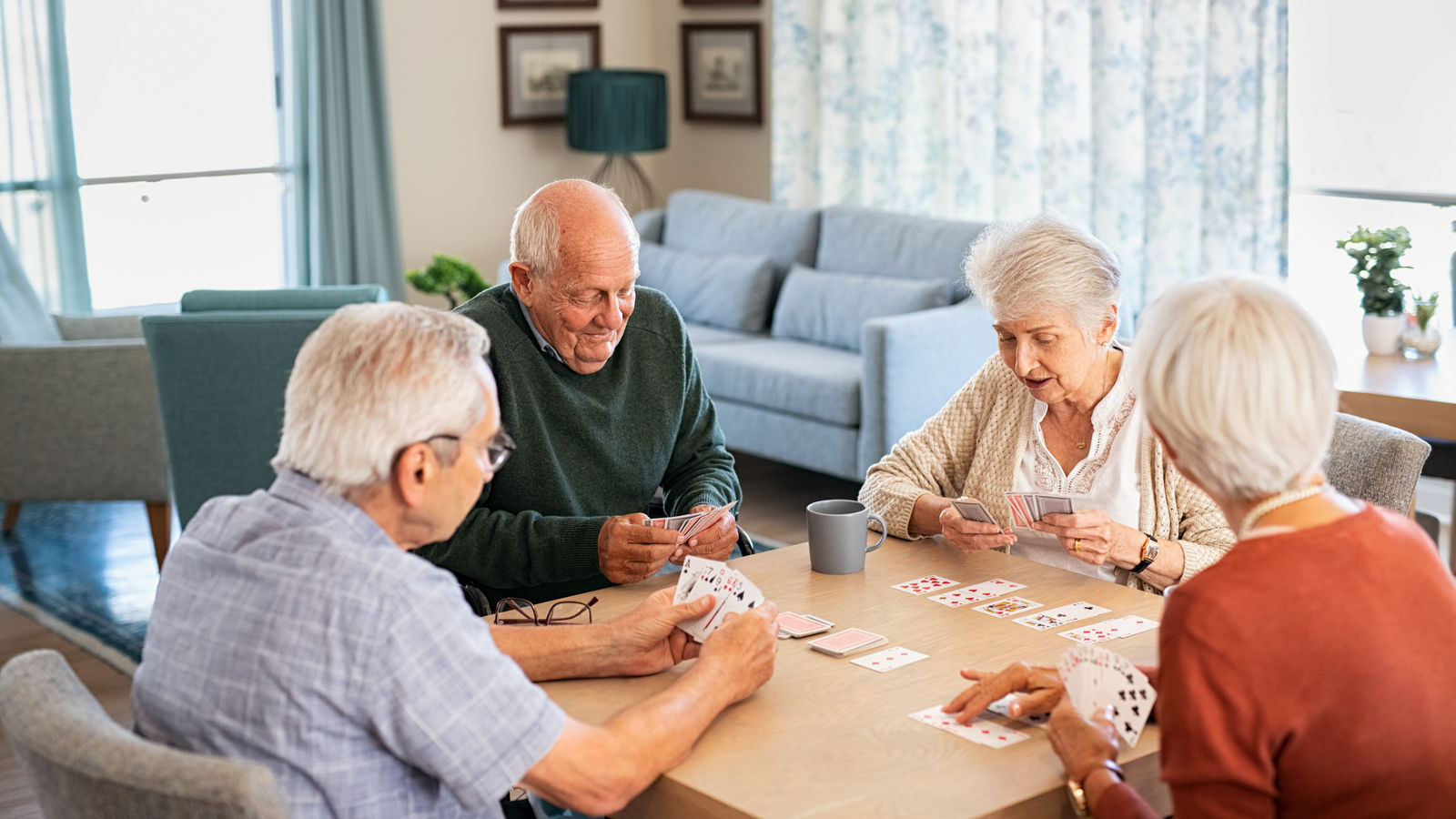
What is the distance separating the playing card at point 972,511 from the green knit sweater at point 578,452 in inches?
18.8

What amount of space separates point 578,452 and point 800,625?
0.69 meters

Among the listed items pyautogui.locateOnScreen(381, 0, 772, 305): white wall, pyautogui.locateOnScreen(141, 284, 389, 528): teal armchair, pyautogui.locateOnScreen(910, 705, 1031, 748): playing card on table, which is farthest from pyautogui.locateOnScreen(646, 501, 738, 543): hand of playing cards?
pyautogui.locateOnScreen(381, 0, 772, 305): white wall

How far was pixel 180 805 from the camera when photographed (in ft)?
3.84

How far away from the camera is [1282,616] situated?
133 centimetres

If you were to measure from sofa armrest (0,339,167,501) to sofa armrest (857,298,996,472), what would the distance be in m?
2.37

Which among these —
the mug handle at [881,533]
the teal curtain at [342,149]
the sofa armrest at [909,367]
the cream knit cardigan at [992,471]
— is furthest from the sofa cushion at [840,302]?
the mug handle at [881,533]

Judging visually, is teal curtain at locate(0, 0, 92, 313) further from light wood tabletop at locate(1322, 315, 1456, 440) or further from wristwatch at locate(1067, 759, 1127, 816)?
wristwatch at locate(1067, 759, 1127, 816)

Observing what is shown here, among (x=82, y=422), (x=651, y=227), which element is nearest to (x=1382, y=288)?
(x=651, y=227)

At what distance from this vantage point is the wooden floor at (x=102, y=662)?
3199 mm

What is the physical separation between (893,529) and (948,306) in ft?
9.53

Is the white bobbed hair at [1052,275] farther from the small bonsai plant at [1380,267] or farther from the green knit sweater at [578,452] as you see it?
the small bonsai plant at [1380,267]

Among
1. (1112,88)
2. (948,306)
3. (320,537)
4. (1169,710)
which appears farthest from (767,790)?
(1112,88)

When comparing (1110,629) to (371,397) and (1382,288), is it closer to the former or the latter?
(371,397)

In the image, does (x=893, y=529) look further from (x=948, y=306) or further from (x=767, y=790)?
(x=948, y=306)
